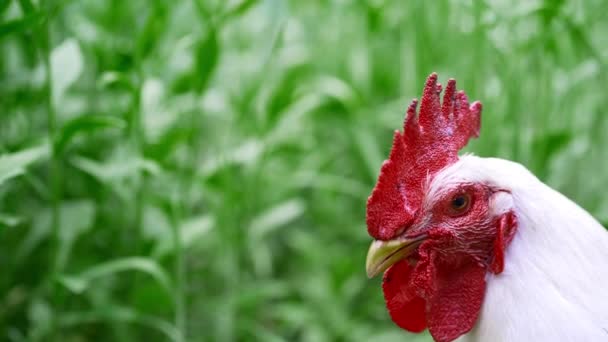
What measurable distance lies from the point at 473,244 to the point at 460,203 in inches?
3.1

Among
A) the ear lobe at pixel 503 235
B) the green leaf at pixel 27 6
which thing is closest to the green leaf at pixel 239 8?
the green leaf at pixel 27 6

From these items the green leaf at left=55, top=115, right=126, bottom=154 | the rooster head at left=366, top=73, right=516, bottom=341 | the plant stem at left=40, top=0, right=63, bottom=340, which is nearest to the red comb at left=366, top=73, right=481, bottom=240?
the rooster head at left=366, top=73, right=516, bottom=341

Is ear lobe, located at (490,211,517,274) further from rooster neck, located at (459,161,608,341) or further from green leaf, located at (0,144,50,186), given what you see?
green leaf, located at (0,144,50,186)

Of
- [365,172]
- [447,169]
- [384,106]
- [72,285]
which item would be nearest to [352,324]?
[365,172]

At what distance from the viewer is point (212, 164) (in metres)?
2.23

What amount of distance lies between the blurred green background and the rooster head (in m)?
0.67

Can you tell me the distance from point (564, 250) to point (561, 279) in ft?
0.16

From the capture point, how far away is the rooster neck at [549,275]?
1.08m

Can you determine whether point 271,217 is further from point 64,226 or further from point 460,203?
point 460,203

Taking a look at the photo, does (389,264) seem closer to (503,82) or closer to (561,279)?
(561,279)

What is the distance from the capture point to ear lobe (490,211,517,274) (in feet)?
3.70

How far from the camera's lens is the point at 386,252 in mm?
1218

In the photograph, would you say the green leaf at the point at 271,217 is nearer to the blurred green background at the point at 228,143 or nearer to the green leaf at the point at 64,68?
the blurred green background at the point at 228,143

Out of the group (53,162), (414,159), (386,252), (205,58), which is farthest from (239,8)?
(386,252)
